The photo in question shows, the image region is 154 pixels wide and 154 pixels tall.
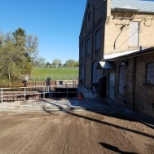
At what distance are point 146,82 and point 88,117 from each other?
11.7 ft

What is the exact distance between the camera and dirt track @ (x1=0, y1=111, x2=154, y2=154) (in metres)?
5.57

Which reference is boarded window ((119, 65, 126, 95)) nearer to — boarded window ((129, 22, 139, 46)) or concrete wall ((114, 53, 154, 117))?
concrete wall ((114, 53, 154, 117))

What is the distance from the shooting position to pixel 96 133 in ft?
22.9

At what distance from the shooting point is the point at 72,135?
6766mm

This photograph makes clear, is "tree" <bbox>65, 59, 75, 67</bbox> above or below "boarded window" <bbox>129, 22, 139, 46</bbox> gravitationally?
above

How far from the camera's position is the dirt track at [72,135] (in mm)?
5574

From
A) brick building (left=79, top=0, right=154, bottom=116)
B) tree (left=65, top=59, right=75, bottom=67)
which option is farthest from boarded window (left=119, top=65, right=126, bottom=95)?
tree (left=65, top=59, right=75, bottom=67)

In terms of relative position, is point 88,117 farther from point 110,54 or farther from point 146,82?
point 110,54

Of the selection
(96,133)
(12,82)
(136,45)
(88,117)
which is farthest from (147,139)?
(12,82)

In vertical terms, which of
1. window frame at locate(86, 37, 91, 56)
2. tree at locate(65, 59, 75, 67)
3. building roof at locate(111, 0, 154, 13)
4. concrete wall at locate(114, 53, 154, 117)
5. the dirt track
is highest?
tree at locate(65, 59, 75, 67)

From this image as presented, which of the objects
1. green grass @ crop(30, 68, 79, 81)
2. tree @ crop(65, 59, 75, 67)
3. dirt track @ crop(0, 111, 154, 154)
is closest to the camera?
dirt track @ crop(0, 111, 154, 154)

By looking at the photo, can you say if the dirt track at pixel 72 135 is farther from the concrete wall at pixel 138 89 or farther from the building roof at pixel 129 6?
the building roof at pixel 129 6

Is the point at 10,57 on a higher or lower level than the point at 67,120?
higher

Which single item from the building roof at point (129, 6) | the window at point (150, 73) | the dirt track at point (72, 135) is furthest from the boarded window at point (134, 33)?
the dirt track at point (72, 135)
